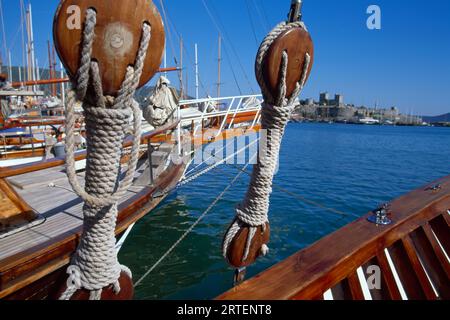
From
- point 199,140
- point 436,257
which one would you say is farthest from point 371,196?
point 436,257

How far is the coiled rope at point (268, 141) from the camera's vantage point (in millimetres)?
1561

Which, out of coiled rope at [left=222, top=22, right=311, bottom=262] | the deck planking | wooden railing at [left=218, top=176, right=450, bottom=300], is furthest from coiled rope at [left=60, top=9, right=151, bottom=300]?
the deck planking

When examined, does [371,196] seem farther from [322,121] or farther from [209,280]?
[322,121]

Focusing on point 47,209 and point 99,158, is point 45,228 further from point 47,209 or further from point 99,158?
point 99,158

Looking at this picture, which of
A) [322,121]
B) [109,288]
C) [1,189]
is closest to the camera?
[109,288]

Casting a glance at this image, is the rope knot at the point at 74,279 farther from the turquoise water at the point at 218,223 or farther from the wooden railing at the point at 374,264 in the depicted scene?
the turquoise water at the point at 218,223

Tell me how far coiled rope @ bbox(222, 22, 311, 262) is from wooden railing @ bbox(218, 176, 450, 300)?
0.38 m

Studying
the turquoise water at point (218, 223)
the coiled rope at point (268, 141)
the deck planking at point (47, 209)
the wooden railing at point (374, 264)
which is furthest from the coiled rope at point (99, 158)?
the turquoise water at point (218, 223)

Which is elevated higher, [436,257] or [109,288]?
[109,288]

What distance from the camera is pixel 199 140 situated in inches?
247

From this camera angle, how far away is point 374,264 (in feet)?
5.86

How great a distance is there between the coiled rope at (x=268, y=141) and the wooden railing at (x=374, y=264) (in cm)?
38

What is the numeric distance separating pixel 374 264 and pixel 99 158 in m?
1.74

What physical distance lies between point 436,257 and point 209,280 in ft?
9.79
